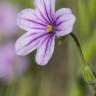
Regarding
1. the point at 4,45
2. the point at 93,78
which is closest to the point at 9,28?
the point at 4,45

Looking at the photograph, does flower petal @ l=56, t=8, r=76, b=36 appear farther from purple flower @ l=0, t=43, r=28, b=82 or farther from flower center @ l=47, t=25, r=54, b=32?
purple flower @ l=0, t=43, r=28, b=82

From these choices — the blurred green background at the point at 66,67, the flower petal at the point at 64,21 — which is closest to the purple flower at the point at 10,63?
the blurred green background at the point at 66,67

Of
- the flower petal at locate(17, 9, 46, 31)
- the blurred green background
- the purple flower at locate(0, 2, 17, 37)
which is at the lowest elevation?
the blurred green background

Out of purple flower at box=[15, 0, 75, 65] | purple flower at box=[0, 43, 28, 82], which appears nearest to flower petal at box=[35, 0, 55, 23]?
purple flower at box=[15, 0, 75, 65]

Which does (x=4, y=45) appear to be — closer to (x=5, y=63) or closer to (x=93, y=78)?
(x=5, y=63)

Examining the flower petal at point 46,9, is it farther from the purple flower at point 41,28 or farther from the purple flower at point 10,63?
the purple flower at point 10,63

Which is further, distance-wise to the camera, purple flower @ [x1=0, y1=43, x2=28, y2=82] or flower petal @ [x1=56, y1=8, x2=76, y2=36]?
purple flower @ [x1=0, y1=43, x2=28, y2=82]
